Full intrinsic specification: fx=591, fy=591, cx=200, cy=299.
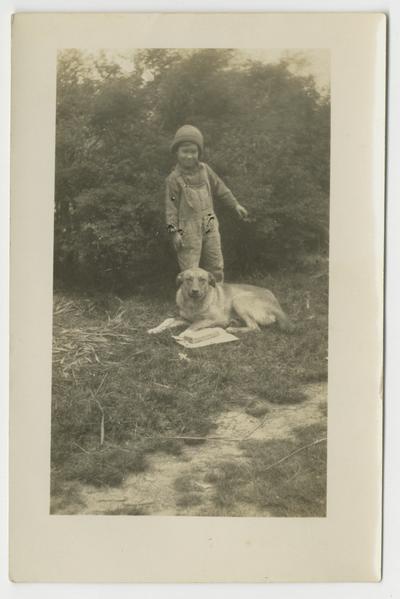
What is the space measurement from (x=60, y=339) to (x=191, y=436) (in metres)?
1.15

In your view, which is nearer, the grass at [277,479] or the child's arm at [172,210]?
the grass at [277,479]

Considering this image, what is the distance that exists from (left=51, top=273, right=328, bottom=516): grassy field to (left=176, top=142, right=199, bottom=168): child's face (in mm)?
975

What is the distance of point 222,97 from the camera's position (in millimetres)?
4270

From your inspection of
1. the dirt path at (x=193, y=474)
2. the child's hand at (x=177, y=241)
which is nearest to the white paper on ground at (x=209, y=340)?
the dirt path at (x=193, y=474)

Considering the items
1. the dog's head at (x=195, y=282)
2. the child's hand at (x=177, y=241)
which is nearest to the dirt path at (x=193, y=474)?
the dog's head at (x=195, y=282)

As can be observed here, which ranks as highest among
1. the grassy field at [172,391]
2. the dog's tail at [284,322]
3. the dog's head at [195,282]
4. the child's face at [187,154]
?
the child's face at [187,154]

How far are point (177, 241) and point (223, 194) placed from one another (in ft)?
1.56

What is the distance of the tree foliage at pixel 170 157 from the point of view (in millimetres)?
4227

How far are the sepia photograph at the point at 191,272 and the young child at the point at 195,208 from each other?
0.03 ft

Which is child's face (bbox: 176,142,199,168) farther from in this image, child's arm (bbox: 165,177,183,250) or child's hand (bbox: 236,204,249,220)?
child's hand (bbox: 236,204,249,220)

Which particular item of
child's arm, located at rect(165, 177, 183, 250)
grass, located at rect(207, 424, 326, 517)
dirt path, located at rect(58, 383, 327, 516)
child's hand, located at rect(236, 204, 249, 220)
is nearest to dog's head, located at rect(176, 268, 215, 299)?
child's arm, located at rect(165, 177, 183, 250)

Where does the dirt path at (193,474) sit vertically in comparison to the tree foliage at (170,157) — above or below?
below

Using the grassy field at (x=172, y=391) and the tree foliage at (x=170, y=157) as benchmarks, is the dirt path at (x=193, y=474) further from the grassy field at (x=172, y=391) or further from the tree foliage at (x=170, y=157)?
the tree foliage at (x=170, y=157)
